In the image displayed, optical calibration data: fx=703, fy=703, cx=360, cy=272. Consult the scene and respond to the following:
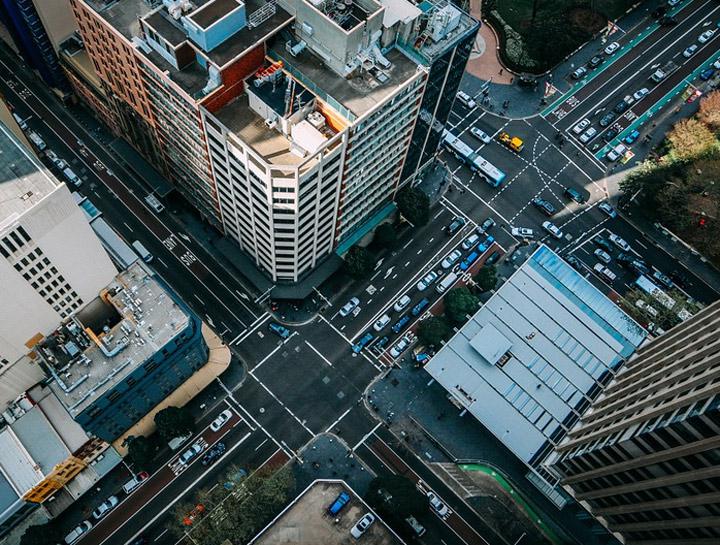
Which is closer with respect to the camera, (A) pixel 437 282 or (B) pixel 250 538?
(B) pixel 250 538

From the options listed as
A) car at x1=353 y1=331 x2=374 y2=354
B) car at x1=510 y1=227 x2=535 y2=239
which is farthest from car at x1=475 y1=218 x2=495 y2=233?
car at x1=353 y1=331 x2=374 y2=354

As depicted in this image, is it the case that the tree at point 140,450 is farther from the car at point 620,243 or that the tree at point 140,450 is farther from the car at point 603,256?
the car at point 620,243

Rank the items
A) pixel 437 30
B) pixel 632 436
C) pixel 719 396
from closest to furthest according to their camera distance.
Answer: pixel 719 396 → pixel 632 436 → pixel 437 30

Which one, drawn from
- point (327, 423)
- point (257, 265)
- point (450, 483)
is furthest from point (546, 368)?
point (257, 265)

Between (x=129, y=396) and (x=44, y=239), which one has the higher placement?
(x=44, y=239)

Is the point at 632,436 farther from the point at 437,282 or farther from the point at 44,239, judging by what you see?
the point at 44,239

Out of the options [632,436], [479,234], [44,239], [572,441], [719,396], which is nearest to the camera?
[719,396]

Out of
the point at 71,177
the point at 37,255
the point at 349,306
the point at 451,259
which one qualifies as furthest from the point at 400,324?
the point at 71,177
